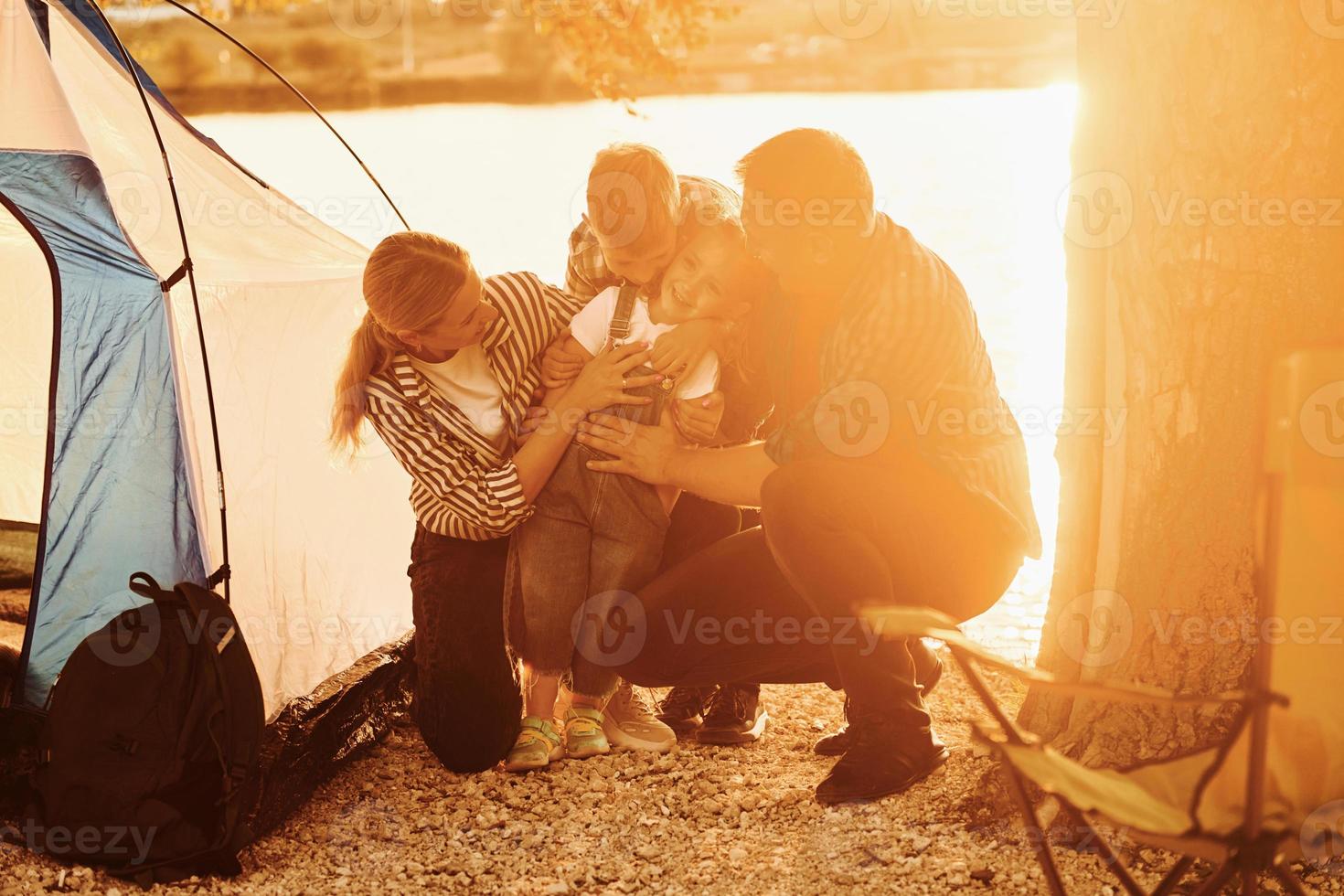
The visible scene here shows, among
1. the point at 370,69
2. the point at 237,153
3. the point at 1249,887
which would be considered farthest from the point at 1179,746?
the point at 370,69

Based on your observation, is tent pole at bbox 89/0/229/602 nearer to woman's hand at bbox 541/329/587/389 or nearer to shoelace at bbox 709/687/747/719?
woman's hand at bbox 541/329/587/389

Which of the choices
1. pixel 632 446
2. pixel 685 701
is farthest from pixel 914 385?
pixel 685 701

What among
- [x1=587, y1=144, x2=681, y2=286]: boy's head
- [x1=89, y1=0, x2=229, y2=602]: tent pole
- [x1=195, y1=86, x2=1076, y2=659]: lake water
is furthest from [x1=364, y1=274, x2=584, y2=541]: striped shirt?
[x1=195, y1=86, x2=1076, y2=659]: lake water

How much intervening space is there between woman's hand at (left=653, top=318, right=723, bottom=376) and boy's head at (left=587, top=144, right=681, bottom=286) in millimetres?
163

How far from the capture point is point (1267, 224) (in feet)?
7.44

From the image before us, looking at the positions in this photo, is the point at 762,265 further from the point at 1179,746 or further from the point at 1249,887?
the point at 1249,887

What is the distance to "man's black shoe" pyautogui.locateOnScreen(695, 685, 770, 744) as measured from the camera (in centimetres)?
308

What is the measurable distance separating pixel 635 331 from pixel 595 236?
248 millimetres

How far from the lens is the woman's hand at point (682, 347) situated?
277cm

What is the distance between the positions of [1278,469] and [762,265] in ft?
4.57

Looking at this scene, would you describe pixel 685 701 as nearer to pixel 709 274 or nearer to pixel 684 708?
pixel 684 708

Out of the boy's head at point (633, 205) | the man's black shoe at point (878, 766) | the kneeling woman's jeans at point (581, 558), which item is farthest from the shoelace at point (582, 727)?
the boy's head at point (633, 205)

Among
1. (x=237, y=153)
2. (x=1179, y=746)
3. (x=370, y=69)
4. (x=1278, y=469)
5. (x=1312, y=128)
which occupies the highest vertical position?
(x=370, y=69)

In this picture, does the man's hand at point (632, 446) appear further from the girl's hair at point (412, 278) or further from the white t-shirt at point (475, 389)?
the girl's hair at point (412, 278)
